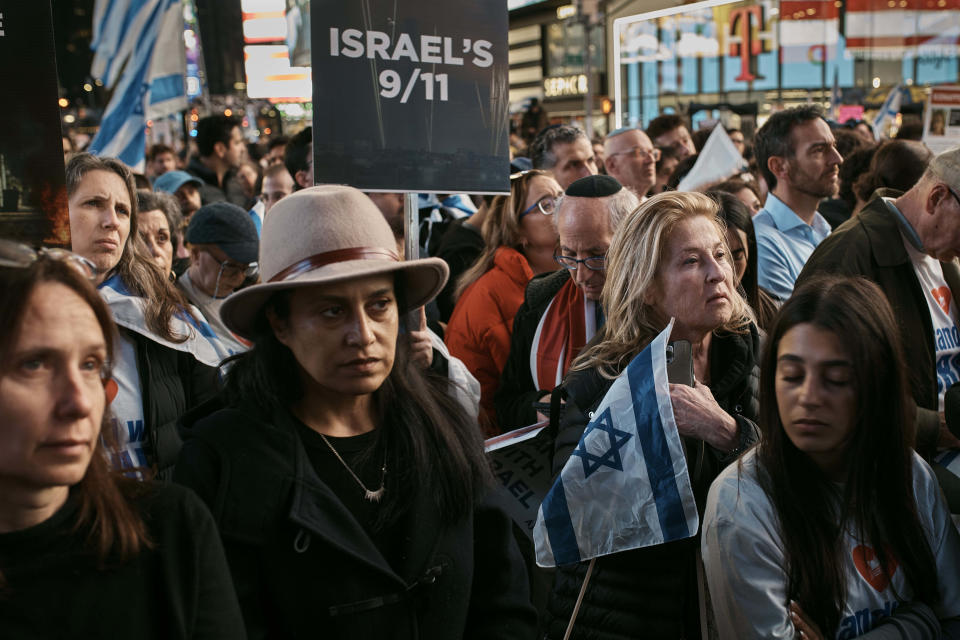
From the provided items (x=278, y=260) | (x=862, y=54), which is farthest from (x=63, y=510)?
(x=862, y=54)

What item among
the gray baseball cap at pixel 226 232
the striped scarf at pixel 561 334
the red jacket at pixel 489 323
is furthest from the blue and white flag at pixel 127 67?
the striped scarf at pixel 561 334

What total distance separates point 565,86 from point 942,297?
55.9m

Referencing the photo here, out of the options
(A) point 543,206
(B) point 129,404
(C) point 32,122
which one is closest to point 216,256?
(B) point 129,404

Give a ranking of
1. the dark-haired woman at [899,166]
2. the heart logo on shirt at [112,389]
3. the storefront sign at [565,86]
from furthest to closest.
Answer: the storefront sign at [565,86]
the dark-haired woman at [899,166]
the heart logo on shirt at [112,389]

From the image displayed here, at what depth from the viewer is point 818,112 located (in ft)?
19.7

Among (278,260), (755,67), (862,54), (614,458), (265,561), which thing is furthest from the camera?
(755,67)

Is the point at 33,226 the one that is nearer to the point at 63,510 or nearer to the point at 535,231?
the point at 63,510

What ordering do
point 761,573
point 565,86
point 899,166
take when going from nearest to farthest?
point 761,573 → point 899,166 → point 565,86

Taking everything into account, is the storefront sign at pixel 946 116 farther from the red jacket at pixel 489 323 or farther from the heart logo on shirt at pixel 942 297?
the red jacket at pixel 489 323

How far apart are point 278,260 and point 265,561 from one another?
0.70 m

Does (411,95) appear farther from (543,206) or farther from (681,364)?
(543,206)

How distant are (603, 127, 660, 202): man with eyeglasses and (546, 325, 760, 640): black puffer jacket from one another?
477 centimetres

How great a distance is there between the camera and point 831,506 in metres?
2.46

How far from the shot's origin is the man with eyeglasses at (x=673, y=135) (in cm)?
991
